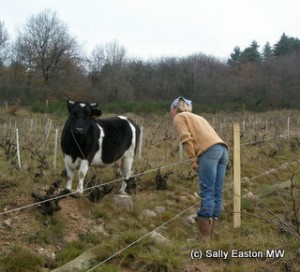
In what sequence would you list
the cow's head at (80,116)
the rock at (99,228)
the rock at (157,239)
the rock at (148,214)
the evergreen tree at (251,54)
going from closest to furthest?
1. the rock at (157,239)
2. the rock at (99,228)
3. the rock at (148,214)
4. the cow's head at (80,116)
5. the evergreen tree at (251,54)

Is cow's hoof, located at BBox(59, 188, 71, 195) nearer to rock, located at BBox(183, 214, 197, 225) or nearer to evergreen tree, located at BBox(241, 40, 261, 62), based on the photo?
rock, located at BBox(183, 214, 197, 225)

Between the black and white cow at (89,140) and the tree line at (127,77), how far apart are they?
3075cm

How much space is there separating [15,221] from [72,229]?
764mm

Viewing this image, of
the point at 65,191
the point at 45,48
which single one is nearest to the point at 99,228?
the point at 65,191

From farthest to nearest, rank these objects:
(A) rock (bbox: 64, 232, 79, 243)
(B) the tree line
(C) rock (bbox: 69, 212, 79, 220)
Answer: (B) the tree line < (C) rock (bbox: 69, 212, 79, 220) < (A) rock (bbox: 64, 232, 79, 243)

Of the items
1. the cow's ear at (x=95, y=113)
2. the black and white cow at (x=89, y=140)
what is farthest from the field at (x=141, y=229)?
the cow's ear at (x=95, y=113)

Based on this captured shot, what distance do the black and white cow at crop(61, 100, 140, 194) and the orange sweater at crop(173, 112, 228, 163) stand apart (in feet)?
7.43

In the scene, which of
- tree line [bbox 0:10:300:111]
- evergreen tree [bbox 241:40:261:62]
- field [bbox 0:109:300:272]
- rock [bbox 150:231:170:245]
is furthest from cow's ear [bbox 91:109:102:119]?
evergreen tree [bbox 241:40:261:62]

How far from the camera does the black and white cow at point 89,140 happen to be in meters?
7.23

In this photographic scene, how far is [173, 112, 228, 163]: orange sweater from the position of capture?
17.4ft

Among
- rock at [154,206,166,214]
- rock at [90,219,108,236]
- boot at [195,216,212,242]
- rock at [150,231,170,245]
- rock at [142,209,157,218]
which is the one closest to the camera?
rock at [150,231,170,245]

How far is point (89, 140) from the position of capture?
7418 mm

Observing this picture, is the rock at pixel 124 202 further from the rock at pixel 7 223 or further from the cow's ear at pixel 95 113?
the rock at pixel 7 223

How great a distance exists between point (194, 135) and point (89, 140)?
8.40 feet
